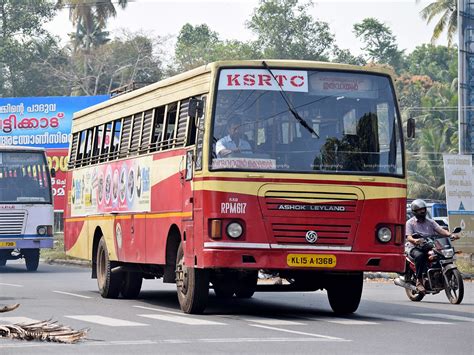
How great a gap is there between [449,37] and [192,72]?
55313 mm

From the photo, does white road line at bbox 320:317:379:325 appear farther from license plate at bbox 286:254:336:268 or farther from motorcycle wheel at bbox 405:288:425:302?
motorcycle wheel at bbox 405:288:425:302

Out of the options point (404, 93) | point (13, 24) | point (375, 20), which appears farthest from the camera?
point (375, 20)

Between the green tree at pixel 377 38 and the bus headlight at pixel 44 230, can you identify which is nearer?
the bus headlight at pixel 44 230

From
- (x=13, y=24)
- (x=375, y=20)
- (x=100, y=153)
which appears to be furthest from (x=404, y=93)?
(x=100, y=153)

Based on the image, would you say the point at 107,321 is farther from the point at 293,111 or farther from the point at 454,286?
the point at 454,286

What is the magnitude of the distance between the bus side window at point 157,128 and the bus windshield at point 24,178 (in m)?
13.8

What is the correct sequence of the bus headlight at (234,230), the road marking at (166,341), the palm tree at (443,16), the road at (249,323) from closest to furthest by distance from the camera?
the road at (249,323)
the road marking at (166,341)
the bus headlight at (234,230)
the palm tree at (443,16)

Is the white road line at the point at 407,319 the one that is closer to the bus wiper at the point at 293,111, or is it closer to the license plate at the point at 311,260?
the license plate at the point at 311,260

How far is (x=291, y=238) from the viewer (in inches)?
629

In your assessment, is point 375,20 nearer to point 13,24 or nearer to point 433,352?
point 13,24

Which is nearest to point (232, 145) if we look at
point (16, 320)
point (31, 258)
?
point (16, 320)

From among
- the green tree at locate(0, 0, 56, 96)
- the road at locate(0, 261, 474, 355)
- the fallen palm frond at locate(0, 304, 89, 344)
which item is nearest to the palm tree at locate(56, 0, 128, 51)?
the green tree at locate(0, 0, 56, 96)

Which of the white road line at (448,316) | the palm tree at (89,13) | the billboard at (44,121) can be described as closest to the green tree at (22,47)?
the palm tree at (89,13)

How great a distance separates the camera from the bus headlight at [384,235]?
16250mm
